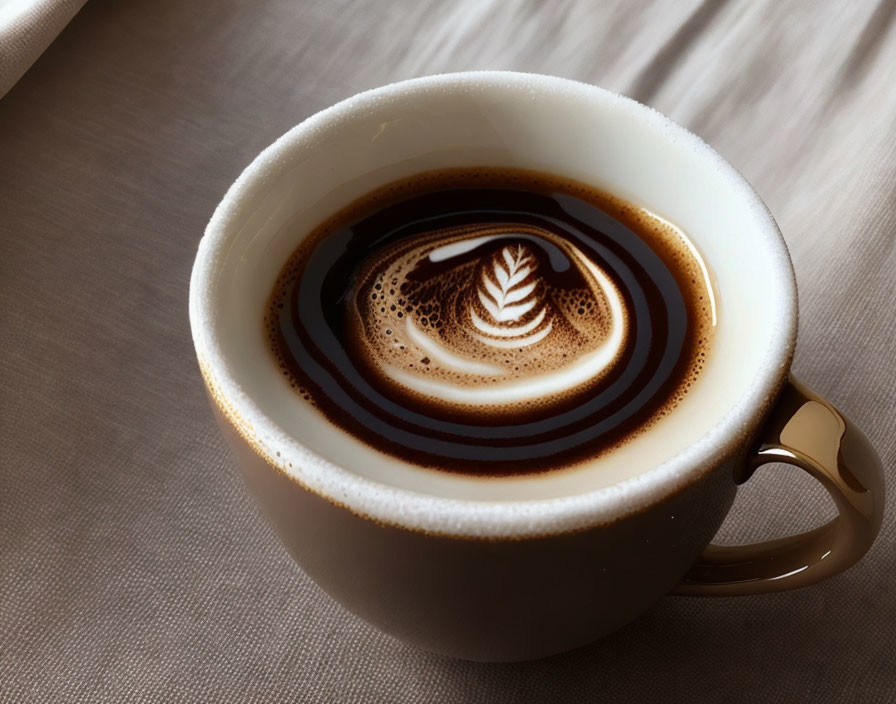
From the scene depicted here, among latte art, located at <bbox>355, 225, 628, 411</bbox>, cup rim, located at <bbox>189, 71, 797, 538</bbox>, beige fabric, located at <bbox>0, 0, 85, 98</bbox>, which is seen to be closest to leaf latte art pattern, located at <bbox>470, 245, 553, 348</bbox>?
latte art, located at <bbox>355, 225, 628, 411</bbox>

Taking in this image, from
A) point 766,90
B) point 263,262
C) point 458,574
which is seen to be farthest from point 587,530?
point 766,90

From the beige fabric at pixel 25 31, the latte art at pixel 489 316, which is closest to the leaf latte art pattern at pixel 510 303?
the latte art at pixel 489 316

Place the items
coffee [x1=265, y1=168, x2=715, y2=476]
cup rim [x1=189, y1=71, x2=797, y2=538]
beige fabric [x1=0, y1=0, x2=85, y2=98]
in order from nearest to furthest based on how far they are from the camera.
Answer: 1. cup rim [x1=189, y1=71, x2=797, y2=538]
2. coffee [x1=265, y1=168, x2=715, y2=476]
3. beige fabric [x1=0, y1=0, x2=85, y2=98]

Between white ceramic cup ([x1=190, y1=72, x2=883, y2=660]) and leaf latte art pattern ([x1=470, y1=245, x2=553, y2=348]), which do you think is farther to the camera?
leaf latte art pattern ([x1=470, y1=245, x2=553, y2=348])

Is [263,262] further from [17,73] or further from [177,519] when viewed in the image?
[17,73]

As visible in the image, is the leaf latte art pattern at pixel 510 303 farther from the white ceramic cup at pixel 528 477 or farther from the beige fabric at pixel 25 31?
the beige fabric at pixel 25 31

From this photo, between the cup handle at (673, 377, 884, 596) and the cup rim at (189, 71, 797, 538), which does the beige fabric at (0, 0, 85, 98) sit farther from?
the cup handle at (673, 377, 884, 596)
